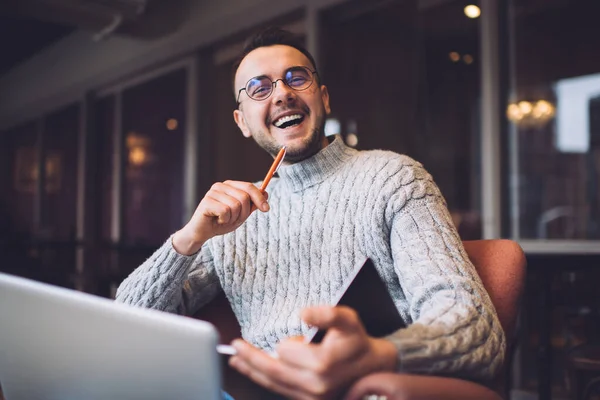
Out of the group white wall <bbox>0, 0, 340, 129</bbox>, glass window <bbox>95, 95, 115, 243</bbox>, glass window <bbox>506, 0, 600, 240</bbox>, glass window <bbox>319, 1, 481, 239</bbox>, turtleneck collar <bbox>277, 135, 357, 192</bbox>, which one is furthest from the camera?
glass window <bbox>95, 95, 115, 243</bbox>

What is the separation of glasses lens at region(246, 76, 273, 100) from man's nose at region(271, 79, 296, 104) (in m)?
0.02

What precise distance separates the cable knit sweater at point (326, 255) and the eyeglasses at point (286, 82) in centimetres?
16

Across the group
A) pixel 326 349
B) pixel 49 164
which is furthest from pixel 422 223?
pixel 49 164

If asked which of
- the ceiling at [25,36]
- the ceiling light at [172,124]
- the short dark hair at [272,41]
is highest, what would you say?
the ceiling at [25,36]

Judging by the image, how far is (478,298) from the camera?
0.84 m

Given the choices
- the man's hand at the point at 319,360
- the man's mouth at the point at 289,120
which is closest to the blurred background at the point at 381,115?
the man's mouth at the point at 289,120

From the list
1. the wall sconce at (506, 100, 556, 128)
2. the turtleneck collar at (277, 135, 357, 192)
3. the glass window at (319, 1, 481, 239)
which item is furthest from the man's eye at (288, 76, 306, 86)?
the wall sconce at (506, 100, 556, 128)

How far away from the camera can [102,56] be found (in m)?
6.55

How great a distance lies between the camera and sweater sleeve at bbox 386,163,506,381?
71 centimetres

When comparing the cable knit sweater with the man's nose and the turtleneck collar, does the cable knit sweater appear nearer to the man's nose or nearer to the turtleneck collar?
the turtleneck collar

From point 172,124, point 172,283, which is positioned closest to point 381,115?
point 172,124

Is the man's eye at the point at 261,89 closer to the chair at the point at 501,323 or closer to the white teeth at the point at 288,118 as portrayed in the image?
the white teeth at the point at 288,118

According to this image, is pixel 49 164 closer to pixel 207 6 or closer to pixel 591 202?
pixel 207 6

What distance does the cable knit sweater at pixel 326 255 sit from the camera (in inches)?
36.2
